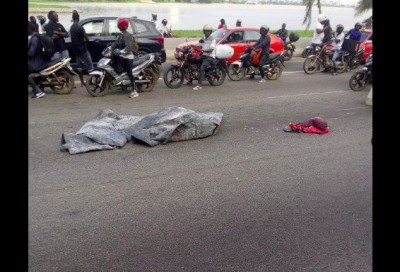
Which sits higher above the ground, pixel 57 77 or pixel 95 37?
pixel 95 37

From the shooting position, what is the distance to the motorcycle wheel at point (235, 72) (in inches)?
480

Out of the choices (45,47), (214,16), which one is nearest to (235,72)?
(45,47)

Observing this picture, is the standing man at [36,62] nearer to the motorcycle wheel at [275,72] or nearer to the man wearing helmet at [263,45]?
the man wearing helmet at [263,45]

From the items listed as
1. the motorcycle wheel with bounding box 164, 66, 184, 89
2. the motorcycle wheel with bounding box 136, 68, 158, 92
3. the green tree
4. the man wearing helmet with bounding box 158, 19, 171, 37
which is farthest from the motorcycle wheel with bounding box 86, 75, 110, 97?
the green tree

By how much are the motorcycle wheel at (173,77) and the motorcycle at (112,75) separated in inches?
23.1

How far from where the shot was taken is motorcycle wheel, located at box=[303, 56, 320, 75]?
45.7 ft

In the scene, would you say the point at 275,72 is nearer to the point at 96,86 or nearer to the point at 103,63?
the point at 103,63

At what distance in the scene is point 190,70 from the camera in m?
10.9

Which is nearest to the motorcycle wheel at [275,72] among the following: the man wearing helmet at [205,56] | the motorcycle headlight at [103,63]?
the man wearing helmet at [205,56]

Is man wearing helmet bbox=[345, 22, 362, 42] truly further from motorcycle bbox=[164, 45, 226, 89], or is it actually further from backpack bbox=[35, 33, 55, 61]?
backpack bbox=[35, 33, 55, 61]

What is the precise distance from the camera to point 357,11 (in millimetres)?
23531

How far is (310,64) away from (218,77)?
173 inches
